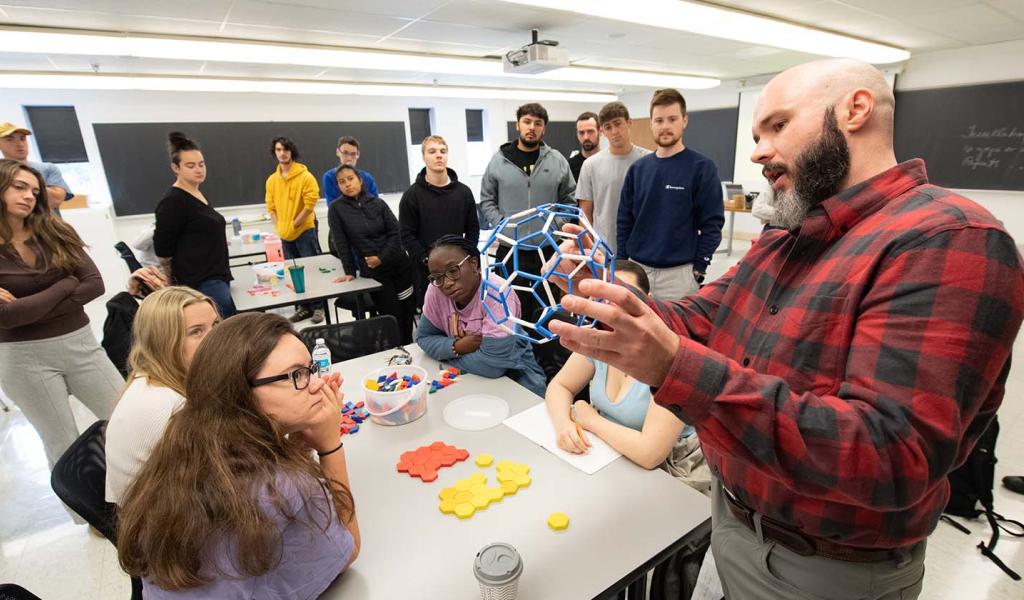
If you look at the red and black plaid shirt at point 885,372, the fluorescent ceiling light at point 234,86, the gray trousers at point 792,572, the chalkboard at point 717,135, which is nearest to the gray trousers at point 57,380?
the gray trousers at point 792,572

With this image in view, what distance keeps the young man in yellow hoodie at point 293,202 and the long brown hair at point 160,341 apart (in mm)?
3602

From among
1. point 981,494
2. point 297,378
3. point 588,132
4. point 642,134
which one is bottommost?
point 981,494

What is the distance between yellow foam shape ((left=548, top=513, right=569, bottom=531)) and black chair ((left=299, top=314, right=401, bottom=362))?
1623 millimetres

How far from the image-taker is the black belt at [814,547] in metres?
0.88

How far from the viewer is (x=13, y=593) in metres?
0.96

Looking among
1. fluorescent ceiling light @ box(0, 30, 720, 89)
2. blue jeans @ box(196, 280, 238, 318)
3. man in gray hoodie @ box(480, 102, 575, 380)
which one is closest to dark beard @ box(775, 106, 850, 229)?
man in gray hoodie @ box(480, 102, 575, 380)

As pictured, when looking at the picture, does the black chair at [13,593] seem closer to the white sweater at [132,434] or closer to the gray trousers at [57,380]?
the white sweater at [132,434]

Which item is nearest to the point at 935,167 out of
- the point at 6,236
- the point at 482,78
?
the point at 482,78

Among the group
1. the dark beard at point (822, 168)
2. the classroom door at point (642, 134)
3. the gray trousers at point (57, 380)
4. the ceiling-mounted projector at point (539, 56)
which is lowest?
the gray trousers at point (57, 380)

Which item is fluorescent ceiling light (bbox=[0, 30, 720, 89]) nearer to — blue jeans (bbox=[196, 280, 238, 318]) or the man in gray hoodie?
blue jeans (bbox=[196, 280, 238, 318])

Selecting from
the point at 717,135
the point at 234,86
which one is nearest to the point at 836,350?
the point at 234,86

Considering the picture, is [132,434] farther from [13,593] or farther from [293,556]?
[293,556]

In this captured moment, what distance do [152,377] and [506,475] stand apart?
116 centimetres

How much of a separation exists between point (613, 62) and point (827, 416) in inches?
272
